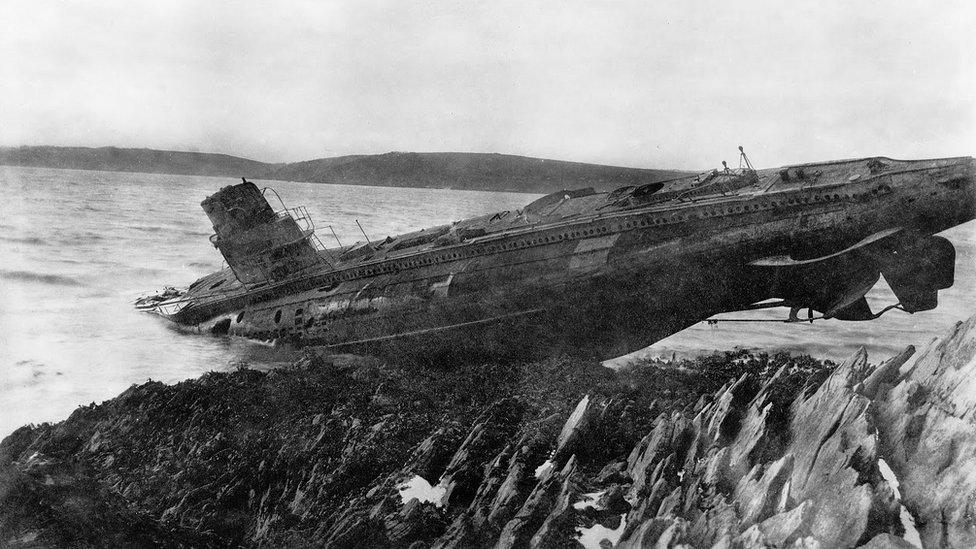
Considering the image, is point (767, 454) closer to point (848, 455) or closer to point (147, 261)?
point (848, 455)

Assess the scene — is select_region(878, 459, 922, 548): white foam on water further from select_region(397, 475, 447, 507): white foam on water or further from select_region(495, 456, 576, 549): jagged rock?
select_region(397, 475, 447, 507): white foam on water

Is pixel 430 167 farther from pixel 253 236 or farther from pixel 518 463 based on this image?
pixel 518 463

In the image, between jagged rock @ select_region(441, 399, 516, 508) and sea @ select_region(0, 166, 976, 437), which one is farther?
sea @ select_region(0, 166, 976, 437)

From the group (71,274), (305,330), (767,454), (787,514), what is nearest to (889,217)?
(767,454)

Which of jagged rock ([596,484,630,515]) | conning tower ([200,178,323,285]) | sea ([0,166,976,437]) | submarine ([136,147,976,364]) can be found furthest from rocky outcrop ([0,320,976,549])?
conning tower ([200,178,323,285])

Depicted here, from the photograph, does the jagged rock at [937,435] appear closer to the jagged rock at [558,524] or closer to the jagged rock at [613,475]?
Answer: the jagged rock at [613,475]

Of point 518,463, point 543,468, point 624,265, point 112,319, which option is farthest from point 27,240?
point 624,265

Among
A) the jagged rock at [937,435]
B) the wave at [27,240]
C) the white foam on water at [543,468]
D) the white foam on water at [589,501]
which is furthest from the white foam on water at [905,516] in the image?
the wave at [27,240]
